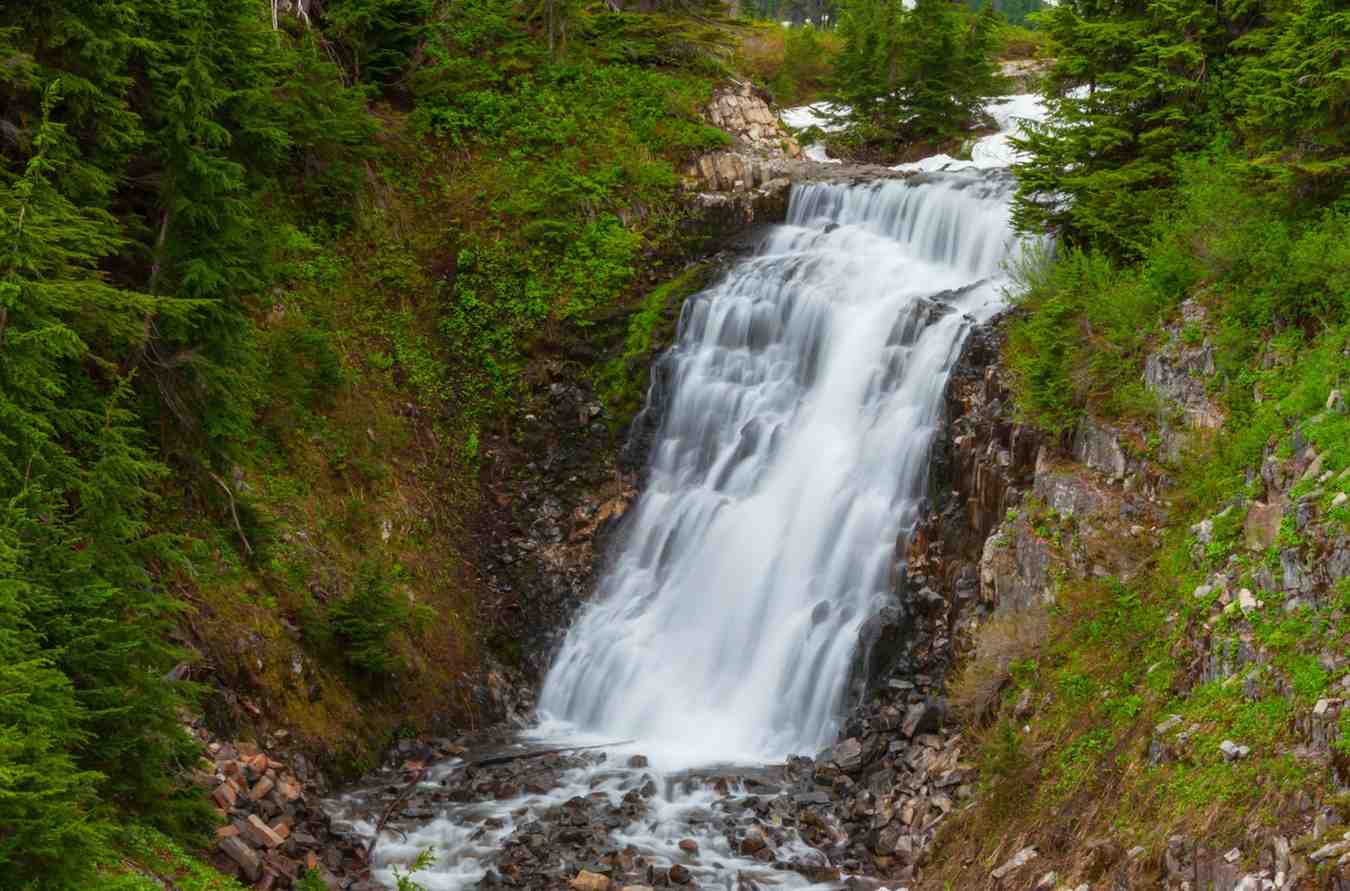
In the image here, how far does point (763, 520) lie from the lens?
15.9 m

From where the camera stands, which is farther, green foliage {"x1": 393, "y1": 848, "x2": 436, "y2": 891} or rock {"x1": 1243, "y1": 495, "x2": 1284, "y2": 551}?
rock {"x1": 1243, "y1": 495, "x2": 1284, "y2": 551}

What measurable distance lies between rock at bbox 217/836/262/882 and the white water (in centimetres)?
157

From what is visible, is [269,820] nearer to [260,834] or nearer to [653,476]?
[260,834]

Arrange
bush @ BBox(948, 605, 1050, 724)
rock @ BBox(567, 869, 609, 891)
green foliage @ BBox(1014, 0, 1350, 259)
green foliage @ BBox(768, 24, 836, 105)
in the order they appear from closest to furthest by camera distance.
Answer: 1. rock @ BBox(567, 869, 609, 891)
2. bush @ BBox(948, 605, 1050, 724)
3. green foliage @ BBox(1014, 0, 1350, 259)
4. green foliage @ BBox(768, 24, 836, 105)

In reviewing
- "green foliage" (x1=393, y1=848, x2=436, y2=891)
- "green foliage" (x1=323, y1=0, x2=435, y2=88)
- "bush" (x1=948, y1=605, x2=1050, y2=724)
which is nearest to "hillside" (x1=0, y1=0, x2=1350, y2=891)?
"bush" (x1=948, y1=605, x2=1050, y2=724)

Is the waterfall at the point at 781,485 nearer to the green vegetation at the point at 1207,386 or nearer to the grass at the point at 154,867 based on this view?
the green vegetation at the point at 1207,386

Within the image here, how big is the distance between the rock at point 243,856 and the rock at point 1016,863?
6369 millimetres

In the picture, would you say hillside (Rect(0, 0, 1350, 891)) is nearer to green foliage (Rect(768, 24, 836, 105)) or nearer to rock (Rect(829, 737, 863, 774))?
rock (Rect(829, 737, 863, 774))

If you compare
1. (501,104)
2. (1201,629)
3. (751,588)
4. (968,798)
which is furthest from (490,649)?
(501,104)

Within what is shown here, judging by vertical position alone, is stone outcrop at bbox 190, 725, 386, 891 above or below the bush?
below

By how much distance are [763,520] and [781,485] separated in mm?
652

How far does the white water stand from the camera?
1280cm

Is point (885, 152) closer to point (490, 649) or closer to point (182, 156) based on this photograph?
point (490, 649)

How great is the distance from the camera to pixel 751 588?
1530 cm
